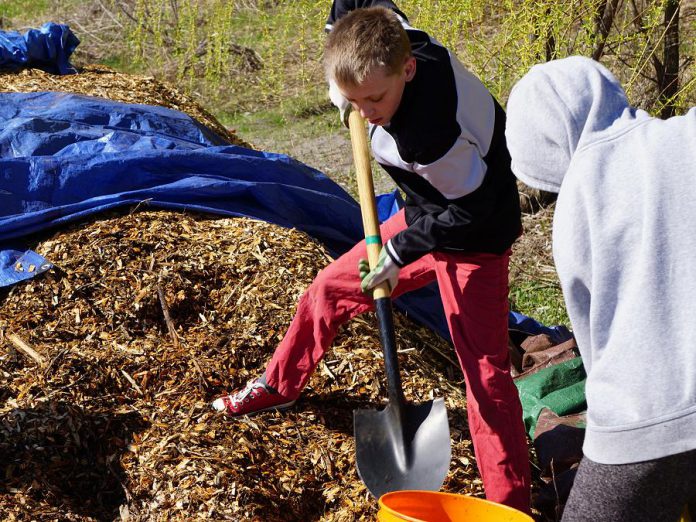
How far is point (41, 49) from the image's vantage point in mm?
5848

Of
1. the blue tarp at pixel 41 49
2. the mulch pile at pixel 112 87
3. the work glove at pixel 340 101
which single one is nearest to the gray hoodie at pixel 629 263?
the work glove at pixel 340 101

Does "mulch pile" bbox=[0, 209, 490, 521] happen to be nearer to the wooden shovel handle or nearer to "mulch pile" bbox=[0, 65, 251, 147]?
the wooden shovel handle

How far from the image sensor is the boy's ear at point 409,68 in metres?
2.52

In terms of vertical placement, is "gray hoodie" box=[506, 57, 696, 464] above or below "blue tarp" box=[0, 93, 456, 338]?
above

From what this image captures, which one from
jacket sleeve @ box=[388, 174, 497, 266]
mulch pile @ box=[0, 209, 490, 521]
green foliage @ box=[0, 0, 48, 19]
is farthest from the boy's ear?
green foliage @ box=[0, 0, 48, 19]

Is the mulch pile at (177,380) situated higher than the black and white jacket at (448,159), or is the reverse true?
the black and white jacket at (448,159)

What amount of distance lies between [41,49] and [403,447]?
4.21 meters

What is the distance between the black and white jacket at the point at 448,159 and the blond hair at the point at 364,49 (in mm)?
129

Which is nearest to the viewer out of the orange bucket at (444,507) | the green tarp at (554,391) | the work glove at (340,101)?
the orange bucket at (444,507)

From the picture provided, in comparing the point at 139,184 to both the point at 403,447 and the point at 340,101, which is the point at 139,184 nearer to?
the point at 340,101

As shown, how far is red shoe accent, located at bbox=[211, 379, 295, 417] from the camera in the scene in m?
3.17

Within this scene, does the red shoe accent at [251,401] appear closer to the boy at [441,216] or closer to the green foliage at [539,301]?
the boy at [441,216]

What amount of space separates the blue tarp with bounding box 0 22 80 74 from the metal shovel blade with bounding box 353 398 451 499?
402cm

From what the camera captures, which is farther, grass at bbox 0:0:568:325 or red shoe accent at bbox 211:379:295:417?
grass at bbox 0:0:568:325
